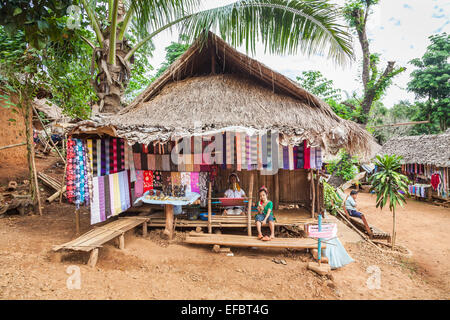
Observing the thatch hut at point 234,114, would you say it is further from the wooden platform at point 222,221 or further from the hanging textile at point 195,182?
the hanging textile at point 195,182

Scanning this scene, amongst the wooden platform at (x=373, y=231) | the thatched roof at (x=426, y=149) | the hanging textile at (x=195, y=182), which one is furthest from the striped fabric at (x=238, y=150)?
the thatched roof at (x=426, y=149)

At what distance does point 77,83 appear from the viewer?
24.2 ft

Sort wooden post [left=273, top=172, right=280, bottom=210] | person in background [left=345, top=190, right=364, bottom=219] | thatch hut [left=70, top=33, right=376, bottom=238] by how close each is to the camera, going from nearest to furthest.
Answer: thatch hut [left=70, top=33, right=376, bottom=238]
wooden post [left=273, top=172, right=280, bottom=210]
person in background [left=345, top=190, right=364, bottom=219]

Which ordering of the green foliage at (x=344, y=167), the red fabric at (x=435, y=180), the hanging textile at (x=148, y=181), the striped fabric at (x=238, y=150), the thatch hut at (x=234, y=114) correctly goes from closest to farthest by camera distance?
the thatch hut at (x=234, y=114)
the striped fabric at (x=238, y=150)
the hanging textile at (x=148, y=181)
the red fabric at (x=435, y=180)
the green foliage at (x=344, y=167)

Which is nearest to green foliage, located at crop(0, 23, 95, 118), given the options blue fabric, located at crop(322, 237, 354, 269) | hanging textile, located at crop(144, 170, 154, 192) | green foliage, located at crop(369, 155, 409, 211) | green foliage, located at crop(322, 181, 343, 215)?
hanging textile, located at crop(144, 170, 154, 192)

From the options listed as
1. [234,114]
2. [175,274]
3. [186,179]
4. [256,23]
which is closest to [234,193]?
[186,179]

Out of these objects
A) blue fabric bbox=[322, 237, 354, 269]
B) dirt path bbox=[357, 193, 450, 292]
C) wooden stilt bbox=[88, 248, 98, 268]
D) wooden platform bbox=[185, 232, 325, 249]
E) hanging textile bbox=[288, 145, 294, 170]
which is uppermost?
hanging textile bbox=[288, 145, 294, 170]

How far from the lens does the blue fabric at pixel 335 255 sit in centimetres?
504

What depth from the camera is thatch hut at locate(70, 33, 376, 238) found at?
5.20m

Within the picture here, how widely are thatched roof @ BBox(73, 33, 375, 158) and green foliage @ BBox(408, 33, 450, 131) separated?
50.2 ft

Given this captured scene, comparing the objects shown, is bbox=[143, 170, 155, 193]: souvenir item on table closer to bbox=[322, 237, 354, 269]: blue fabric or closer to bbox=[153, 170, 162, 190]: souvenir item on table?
bbox=[153, 170, 162, 190]: souvenir item on table

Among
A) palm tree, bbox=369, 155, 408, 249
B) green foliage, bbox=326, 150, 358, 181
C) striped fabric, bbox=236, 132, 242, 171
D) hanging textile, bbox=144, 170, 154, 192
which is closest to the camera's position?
striped fabric, bbox=236, 132, 242, 171

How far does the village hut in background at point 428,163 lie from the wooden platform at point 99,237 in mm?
13080
